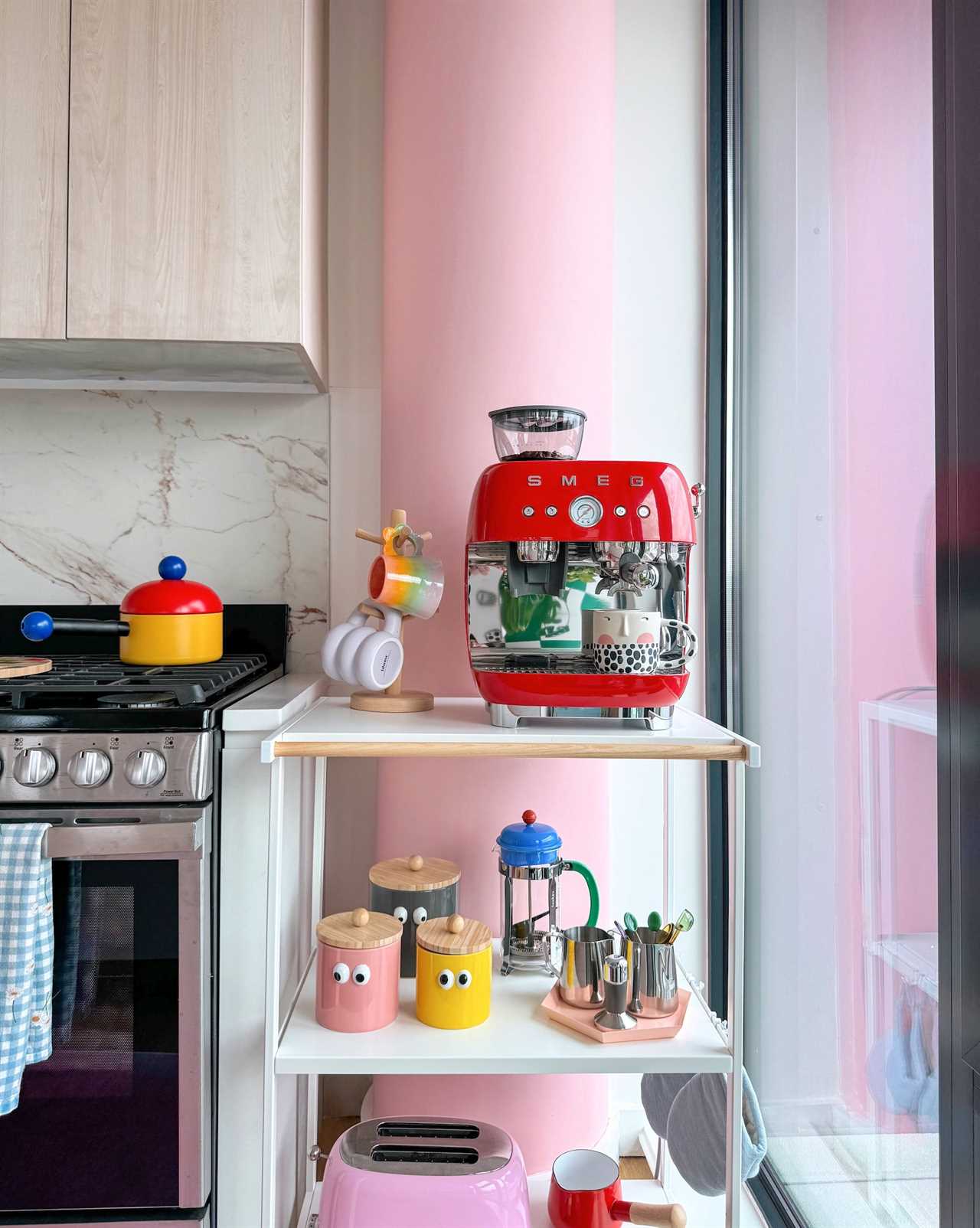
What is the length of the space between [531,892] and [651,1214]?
0.47 m

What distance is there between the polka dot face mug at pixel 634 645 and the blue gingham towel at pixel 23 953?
0.76 meters

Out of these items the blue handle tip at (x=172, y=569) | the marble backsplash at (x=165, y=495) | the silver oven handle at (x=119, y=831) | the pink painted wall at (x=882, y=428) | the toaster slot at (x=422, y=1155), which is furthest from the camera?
the marble backsplash at (x=165, y=495)

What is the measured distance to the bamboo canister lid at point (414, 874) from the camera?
1350 mm

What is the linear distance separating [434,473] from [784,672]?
70 cm

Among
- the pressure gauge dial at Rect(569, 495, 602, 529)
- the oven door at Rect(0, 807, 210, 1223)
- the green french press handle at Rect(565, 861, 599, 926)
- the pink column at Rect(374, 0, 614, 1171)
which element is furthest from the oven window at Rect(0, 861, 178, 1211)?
the pressure gauge dial at Rect(569, 495, 602, 529)

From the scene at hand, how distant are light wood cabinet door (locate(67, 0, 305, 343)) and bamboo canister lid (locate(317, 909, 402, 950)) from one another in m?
0.92

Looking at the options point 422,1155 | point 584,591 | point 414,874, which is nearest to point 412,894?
point 414,874

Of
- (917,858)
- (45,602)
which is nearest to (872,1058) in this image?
(917,858)

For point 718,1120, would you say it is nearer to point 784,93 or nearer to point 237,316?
point 237,316

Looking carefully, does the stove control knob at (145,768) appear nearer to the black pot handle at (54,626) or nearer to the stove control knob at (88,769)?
the stove control knob at (88,769)

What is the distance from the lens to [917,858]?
1.00 metres

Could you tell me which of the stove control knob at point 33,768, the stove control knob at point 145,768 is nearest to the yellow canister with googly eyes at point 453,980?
the stove control knob at point 145,768

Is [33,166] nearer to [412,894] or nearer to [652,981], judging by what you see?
[412,894]

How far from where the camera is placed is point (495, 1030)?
121cm
